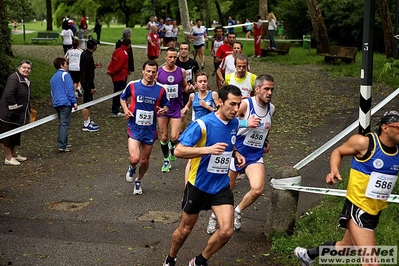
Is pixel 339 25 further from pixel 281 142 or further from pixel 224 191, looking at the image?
pixel 224 191

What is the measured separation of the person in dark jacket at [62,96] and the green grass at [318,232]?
5.95 metres

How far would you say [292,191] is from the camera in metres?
8.10

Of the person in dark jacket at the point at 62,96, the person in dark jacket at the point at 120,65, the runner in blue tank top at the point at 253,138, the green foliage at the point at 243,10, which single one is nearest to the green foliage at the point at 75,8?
the green foliage at the point at 243,10

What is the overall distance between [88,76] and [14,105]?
10.6 feet

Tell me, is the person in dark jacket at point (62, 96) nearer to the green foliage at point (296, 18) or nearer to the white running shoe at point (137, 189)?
the white running shoe at point (137, 189)

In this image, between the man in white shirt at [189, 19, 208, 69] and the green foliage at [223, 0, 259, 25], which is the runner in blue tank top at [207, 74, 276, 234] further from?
the green foliage at [223, 0, 259, 25]

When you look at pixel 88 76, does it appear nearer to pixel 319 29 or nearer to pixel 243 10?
pixel 319 29

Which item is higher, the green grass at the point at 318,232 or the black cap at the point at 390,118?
the black cap at the point at 390,118

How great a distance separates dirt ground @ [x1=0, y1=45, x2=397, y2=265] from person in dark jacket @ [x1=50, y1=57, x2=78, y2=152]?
1.26ft

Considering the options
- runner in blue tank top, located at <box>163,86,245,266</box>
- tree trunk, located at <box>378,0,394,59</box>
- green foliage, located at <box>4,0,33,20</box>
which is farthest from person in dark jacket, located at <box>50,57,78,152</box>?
tree trunk, located at <box>378,0,394,59</box>

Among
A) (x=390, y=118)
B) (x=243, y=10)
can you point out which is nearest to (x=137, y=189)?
(x=390, y=118)

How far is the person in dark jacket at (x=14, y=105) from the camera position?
12086mm

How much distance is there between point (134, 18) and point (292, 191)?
68.6m

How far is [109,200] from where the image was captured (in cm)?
999
